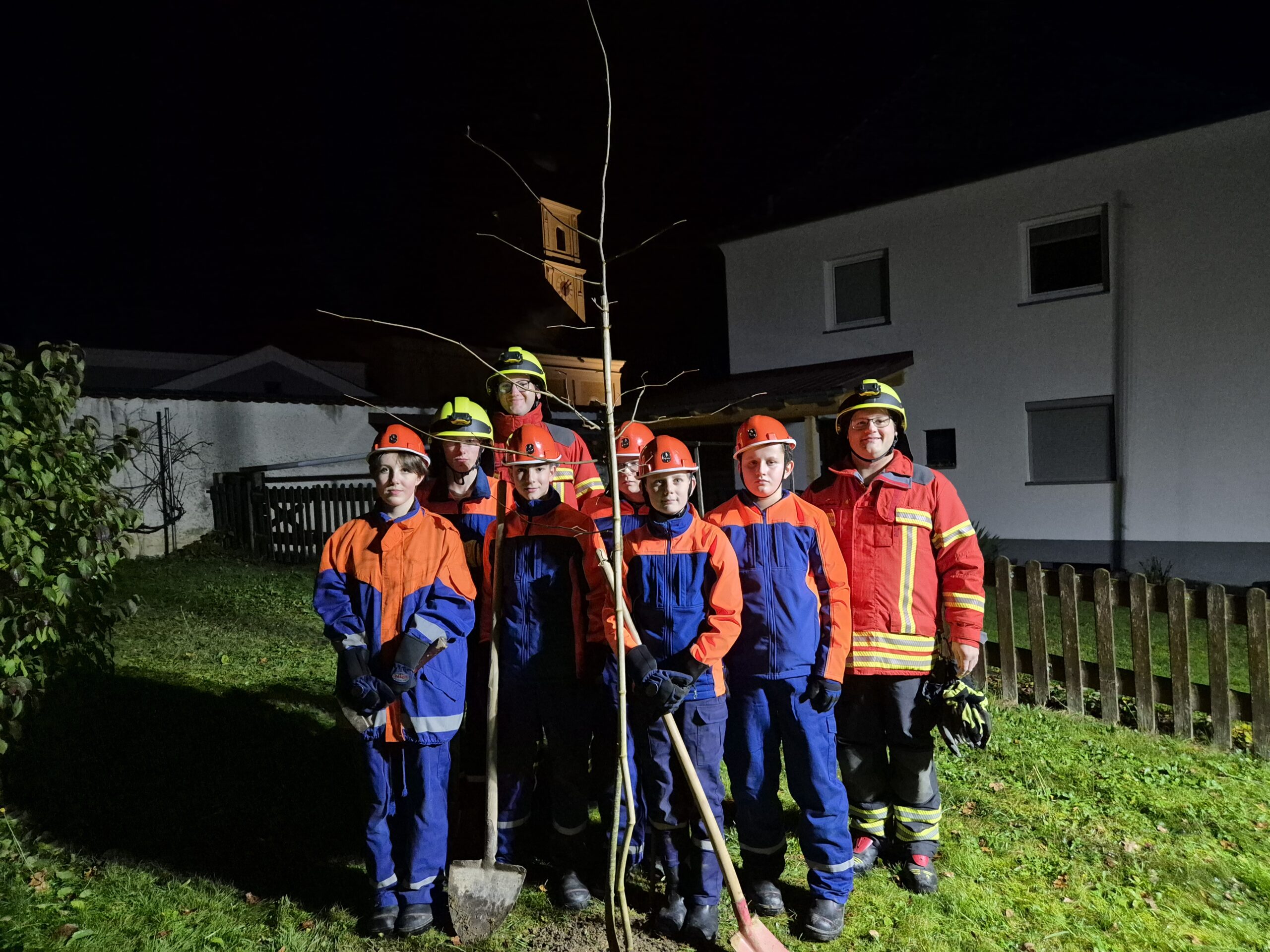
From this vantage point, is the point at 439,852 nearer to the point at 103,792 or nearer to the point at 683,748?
the point at 683,748

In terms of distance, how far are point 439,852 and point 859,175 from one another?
15281mm

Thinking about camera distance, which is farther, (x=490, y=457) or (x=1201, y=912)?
(x=490, y=457)

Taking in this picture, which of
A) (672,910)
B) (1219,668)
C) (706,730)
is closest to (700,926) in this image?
(672,910)

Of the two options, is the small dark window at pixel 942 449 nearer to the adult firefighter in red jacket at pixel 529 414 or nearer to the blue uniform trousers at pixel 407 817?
the adult firefighter in red jacket at pixel 529 414

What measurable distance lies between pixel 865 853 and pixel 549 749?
5.26 feet

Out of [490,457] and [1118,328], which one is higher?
[1118,328]

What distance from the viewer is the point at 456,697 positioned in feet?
10.9

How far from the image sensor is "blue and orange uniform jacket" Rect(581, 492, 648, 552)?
3.64m

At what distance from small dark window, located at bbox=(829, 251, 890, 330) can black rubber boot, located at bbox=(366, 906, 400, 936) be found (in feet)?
43.4

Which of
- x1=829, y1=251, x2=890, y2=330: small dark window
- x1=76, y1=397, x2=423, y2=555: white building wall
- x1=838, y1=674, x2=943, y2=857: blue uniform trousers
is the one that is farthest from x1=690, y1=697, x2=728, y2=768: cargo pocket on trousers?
x1=829, y1=251, x2=890, y2=330: small dark window

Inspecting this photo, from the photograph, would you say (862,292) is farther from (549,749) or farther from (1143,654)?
(549,749)

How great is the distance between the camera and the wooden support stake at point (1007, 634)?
244 inches

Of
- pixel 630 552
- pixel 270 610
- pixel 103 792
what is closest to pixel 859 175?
pixel 270 610

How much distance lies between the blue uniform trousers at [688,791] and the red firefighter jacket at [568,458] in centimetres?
134
